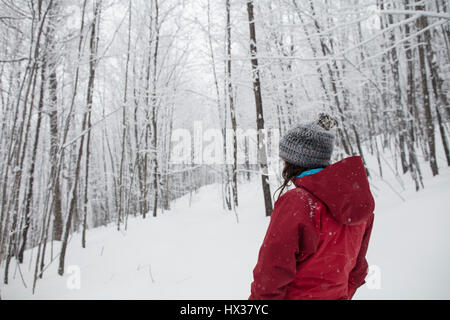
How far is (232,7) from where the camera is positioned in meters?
7.12

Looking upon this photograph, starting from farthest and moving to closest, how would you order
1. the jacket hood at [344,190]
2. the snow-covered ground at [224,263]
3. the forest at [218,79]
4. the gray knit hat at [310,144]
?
the forest at [218,79], the snow-covered ground at [224,263], the gray knit hat at [310,144], the jacket hood at [344,190]

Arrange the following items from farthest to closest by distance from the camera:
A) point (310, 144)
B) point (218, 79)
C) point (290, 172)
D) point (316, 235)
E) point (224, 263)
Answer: point (218, 79)
point (224, 263)
point (290, 172)
point (310, 144)
point (316, 235)

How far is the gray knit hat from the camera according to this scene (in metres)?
1.12

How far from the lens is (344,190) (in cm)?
98

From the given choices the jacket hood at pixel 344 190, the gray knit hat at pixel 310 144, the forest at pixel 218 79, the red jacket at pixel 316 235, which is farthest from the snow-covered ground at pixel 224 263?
the gray knit hat at pixel 310 144

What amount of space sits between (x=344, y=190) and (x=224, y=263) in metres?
3.31

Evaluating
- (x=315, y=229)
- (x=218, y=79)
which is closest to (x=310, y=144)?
(x=315, y=229)

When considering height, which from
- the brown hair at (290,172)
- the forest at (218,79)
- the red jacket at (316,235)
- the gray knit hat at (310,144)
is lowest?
the red jacket at (316,235)

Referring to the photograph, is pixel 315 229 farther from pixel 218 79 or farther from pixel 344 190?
pixel 218 79

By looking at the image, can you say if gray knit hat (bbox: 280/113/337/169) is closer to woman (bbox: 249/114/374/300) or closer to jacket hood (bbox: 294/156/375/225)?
woman (bbox: 249/114/374/300)

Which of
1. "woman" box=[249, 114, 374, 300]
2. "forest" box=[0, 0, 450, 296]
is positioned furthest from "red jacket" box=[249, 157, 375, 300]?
"forest" box=[0, 0, 450, 296]

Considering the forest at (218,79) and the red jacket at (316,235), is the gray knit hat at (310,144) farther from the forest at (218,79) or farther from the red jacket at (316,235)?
the forest at (218,79)

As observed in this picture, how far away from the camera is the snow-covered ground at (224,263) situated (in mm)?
2289
